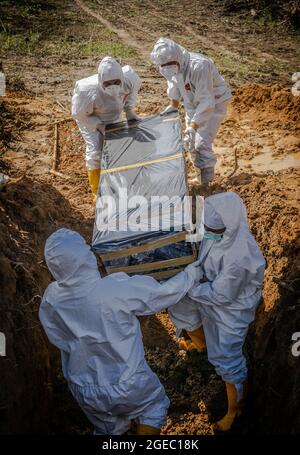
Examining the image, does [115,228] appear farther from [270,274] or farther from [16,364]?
[270,274]

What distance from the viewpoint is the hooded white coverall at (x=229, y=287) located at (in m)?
3.68

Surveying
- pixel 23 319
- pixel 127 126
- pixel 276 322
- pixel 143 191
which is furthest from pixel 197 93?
pixel 23 319

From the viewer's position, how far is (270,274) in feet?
15.5

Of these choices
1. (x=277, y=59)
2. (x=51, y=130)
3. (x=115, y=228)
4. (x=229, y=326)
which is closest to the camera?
(x=229, y=326)

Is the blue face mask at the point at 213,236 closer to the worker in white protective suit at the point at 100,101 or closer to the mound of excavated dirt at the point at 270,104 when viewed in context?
the worker in white protective suit at the point at 100,101

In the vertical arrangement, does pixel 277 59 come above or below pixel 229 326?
above

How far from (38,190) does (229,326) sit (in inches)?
129

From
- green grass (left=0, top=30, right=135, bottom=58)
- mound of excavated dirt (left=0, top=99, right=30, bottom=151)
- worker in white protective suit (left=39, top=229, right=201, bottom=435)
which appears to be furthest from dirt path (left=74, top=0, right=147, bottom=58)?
worker in white protective suit (left=39, top=229, right=201, bottom=435)

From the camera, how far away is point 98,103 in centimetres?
570

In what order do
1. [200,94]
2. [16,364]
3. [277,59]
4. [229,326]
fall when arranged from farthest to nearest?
[277,59]
[200,94]
[229,326]
[16,364]

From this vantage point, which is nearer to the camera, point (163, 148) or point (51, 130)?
point (163, 148)

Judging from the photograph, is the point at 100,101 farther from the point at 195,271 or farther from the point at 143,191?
the point at 195,271

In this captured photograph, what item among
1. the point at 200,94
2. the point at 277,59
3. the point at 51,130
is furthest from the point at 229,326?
the point at 277,59

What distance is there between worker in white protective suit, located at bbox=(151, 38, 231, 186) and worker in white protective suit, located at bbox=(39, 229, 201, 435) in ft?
9.95
